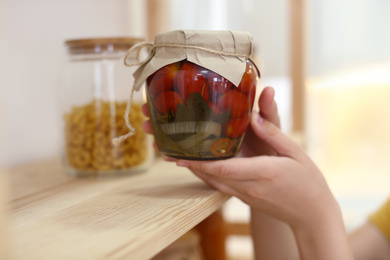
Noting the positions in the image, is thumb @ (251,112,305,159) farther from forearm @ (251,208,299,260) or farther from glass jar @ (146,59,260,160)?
forearm @ (251,208,299,260)

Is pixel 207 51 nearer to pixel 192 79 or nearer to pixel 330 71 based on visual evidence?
pixel 192 79

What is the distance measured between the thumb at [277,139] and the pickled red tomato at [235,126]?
0.12ft

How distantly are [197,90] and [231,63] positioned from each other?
0.18 feet

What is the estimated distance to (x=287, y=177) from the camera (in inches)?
20.5

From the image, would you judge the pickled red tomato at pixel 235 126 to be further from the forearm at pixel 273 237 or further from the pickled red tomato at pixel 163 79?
the forearm at pixel 273 237

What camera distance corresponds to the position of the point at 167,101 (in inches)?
19.0

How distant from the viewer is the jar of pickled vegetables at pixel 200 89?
18.3 inches

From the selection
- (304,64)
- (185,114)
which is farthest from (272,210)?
(304,64)

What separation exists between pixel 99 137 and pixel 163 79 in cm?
24

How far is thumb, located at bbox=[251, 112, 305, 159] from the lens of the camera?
1.77 feet

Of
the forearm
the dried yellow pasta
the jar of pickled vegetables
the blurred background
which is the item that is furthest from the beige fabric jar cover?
the blurred background

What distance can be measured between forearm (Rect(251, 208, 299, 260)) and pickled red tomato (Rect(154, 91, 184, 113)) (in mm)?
324

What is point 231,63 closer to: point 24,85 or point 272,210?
point 272,210

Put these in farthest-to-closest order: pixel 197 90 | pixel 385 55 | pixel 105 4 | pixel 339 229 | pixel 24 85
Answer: pixel 385 55, pixel 105 4, pixel 24 85, pixel 339 229, pixel 197 90
